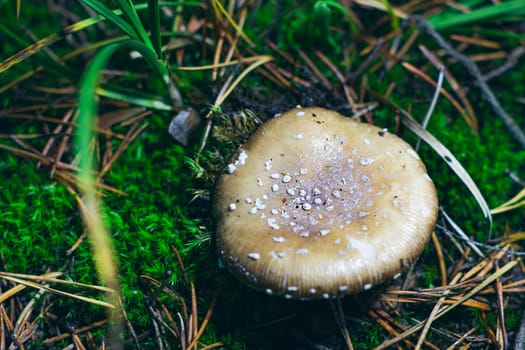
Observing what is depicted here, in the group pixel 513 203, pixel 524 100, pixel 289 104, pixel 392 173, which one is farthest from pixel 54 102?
pixel 524 100

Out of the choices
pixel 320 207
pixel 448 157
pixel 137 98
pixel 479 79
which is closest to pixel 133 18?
pixel 137 98

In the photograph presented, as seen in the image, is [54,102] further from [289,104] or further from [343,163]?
[343,163]

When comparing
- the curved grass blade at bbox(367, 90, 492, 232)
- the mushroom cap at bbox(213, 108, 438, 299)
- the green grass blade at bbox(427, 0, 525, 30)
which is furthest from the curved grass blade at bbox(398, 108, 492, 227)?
the green grass blade at bbox(427, 0, 525, 30)

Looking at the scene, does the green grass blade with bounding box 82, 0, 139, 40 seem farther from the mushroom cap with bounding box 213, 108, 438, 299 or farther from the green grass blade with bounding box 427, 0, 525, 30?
the green grass blade with bounding box 427, 0, 525, 30

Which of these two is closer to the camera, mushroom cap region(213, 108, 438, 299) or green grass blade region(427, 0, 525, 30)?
mushroom cap region(213, 108, 438, 299)

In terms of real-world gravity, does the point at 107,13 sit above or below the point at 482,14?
above

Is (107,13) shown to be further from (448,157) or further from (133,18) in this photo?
(448,157)
